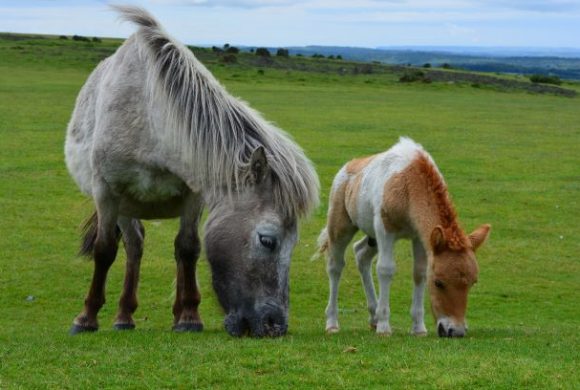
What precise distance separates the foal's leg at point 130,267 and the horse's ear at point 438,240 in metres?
3.29

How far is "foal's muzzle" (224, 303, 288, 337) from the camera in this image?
20.3 ft

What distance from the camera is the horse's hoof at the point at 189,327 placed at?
7.75 meters

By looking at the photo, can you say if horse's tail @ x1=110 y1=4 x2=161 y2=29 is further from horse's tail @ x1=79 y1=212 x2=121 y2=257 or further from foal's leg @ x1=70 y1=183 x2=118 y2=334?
horse's tail @ x1=79 y1=212 x2=121 y2=257

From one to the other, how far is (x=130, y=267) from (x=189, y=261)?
1.16 m

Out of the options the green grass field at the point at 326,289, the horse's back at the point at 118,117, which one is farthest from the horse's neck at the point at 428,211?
the horse's back at the point at 118,117

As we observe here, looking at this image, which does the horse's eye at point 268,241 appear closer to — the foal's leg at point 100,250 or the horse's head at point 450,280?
the horse's head at point 450,280

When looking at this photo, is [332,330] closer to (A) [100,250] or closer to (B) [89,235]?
(A) [100,250]

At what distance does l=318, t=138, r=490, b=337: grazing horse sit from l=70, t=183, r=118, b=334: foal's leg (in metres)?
2.20

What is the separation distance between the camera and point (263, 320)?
621cm

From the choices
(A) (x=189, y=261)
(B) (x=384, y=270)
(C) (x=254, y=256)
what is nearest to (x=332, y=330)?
(B) (x=384, y=270)

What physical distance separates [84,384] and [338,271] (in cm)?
396

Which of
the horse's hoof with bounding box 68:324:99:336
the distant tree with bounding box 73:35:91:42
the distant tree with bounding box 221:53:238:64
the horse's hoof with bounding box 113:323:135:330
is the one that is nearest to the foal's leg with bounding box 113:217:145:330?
the horse's hoof with bounding box 113:323:135:330

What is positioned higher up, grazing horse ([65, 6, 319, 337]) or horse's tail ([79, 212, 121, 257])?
grazing horse ([65, 6, 319, 337])

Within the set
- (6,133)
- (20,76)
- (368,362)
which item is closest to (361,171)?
(368,362)
